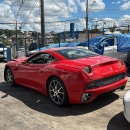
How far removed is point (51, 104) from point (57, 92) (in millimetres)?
462

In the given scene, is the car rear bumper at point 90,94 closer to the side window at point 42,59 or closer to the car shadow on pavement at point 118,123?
the car shadow on pavement at point 118,123

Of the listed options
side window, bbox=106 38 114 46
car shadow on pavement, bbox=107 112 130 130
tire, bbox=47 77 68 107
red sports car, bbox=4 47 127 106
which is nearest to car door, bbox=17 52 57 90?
red sports car, bbox=4 47 127 106

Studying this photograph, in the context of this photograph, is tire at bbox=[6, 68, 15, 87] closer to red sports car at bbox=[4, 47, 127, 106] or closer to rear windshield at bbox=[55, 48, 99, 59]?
red sports car at bbox=[4, 47, 127, 106]

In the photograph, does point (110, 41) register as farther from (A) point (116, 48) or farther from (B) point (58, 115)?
(B) point (58, 115)

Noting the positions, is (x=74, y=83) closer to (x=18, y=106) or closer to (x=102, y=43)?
(x=18, y=106)

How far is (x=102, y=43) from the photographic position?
10.3m

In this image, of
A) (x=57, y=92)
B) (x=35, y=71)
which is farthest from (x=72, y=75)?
(x=35, y=71)

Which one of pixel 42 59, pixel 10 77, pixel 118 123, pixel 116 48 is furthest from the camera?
pixel 116 48

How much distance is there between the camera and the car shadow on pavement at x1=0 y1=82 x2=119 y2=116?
4.57 meters

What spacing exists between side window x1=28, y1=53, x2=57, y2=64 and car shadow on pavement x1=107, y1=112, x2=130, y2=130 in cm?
208

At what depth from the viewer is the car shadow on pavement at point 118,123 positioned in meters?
3.68

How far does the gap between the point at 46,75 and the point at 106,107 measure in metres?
1.62

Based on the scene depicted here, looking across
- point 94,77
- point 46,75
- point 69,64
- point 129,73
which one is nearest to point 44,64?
point 46,75

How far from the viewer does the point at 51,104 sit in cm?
511
